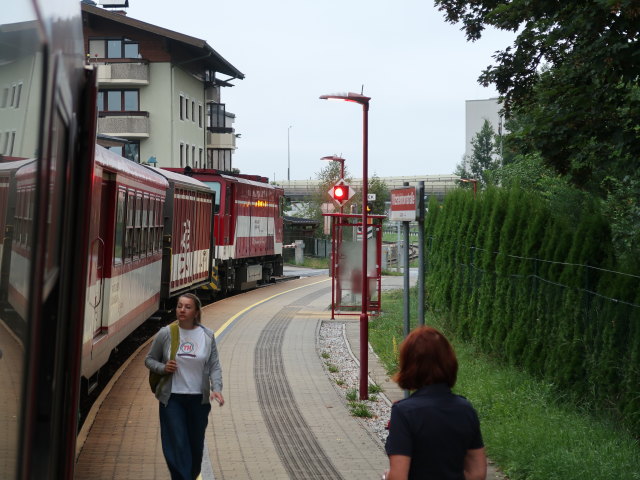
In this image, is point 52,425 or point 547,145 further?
point 547,145

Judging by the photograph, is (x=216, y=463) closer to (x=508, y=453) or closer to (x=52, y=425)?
A: (x=508, y=453)

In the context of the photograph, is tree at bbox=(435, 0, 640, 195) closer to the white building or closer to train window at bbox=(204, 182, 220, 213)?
train window at bbox=(204, 182, 220, 213)

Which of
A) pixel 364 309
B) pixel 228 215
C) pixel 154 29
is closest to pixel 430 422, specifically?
pixel 364 309

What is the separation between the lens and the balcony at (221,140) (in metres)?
60.8

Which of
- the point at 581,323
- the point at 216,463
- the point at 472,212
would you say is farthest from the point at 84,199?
the point at 472,212

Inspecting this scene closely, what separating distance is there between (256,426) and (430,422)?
25.8 ft

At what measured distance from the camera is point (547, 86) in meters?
12.8

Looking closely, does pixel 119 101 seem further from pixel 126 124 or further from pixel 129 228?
pixel 129 228

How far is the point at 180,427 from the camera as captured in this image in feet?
25.0

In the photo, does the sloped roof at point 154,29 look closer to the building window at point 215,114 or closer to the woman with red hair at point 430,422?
the building window at point 215,114

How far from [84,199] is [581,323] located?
831 centimetres

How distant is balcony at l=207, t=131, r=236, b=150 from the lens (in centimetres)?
6078

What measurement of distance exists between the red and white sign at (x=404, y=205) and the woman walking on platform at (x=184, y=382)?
382 centimetres

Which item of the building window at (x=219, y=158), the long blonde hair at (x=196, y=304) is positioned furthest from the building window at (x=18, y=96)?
the building window at (x=219, y=158)
